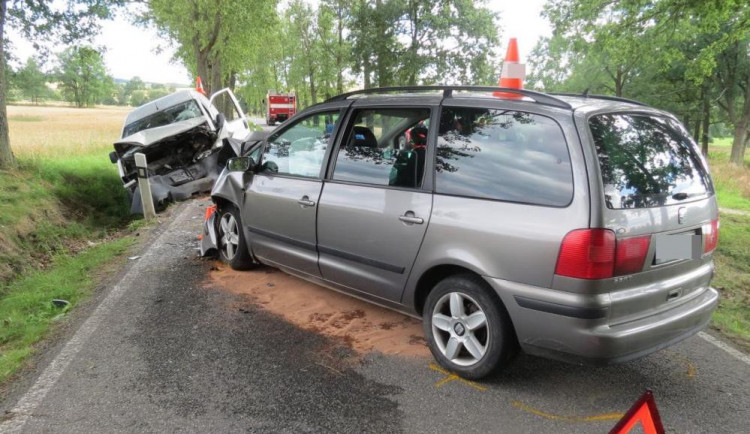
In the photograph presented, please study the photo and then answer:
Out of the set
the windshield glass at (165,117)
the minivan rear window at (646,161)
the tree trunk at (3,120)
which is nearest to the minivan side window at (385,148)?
the minivan rear window at (646,161)

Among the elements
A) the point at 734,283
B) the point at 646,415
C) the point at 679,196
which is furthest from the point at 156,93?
the point at 646,415

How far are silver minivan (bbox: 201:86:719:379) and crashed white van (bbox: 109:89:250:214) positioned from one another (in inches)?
262

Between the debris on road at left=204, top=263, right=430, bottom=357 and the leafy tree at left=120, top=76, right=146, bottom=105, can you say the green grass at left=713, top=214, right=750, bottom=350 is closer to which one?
the debris on road at left=204, top=263, right=430, bottom=357

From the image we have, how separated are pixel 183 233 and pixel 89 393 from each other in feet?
14.0

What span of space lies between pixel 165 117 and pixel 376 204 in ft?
28.3

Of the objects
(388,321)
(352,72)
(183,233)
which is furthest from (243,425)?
(352,72)

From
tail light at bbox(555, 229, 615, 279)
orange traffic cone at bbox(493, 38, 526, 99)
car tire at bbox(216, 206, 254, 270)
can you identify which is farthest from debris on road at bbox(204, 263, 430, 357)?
orange traffic cone at bbox(493, 38, 526, 99)

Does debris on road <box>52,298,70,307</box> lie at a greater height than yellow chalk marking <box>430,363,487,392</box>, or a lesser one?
lesser

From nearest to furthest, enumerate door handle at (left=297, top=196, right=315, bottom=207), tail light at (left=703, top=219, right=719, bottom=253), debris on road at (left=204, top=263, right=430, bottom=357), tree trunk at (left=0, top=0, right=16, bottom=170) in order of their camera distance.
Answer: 1. tail light at (left=703, top=219, right=719, bottom=253)
2. debris on road at (left=204, top=263, right=430, bottom=357)
3. door handle at (left=297, top=196, right=315, bottom=207)
4. tree trunk at (left=0, top=0, right=16, bottom=170)

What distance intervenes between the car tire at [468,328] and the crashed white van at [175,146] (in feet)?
25.0

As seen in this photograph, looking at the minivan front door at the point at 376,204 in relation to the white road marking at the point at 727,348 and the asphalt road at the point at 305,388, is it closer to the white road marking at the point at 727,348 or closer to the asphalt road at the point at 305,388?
the asphalt road at the point at 305,388

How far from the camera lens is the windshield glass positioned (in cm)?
1048

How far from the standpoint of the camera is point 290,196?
4320 mm

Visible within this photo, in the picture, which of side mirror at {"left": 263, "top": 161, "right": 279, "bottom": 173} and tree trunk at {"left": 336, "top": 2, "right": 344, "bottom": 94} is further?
tree trunk at {"left": 336, "top": 2, "right": 344, "bottom": 94}
